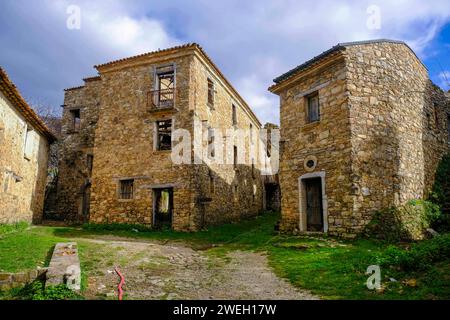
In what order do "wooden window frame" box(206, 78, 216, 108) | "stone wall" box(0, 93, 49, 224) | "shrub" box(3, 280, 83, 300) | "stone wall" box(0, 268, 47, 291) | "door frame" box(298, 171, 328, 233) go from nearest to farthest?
"shrub" box(3, 280, 83, 300), "stone wall" box(0, 268, 47, 291), "door frame" box(298, 171, 328, 233), "stone wall" box(0, 93, 49, 224), "wooden window frame" box(206, 78, 216, 108)

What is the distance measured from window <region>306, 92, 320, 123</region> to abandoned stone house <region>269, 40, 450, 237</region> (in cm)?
3

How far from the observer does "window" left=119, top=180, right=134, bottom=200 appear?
14.4 meters

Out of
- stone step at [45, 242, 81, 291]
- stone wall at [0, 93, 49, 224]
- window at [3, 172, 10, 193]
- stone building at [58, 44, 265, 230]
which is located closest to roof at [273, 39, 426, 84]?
stone building at [58, 44, 265, 230]

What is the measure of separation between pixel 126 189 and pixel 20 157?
175 inches

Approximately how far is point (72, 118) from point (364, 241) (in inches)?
698

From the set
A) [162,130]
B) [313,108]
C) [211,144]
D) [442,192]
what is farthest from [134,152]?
Answer: [442,192]

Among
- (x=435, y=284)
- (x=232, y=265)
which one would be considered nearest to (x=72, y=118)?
(x=232, y=265)

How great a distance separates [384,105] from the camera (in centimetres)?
976

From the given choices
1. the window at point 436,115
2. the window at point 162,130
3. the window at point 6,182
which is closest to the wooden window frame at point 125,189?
the window at point 162,130

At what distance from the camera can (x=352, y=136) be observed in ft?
29.8

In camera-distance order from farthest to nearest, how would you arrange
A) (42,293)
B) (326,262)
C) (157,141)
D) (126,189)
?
1. (126,189)
2. (157,141)
3. (326,262)
4. (42,293)

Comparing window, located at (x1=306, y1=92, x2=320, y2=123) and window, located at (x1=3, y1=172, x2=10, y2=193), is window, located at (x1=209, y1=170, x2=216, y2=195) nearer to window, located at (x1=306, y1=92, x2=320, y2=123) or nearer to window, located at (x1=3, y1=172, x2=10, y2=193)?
window, located at (x1=306, y1=92, x2=320, y2=123)

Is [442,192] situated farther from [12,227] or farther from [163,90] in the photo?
[12,227]
